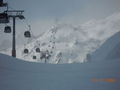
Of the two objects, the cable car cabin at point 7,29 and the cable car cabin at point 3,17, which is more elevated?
the cable car cabin at point 3,17

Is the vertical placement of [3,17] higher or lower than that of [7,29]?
higher

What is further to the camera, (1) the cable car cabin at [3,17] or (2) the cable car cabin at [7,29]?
(2) the cable car cabin at [7,29]

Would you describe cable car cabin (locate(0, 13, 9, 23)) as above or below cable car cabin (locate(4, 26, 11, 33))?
above

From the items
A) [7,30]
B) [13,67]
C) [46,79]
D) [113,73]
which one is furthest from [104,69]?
[7,30]

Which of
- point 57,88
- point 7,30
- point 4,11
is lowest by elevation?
point 57,88

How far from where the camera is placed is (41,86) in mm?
4801

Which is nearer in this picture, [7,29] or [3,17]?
[3,17]

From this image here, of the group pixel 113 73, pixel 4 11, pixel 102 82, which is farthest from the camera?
pixel 4 11

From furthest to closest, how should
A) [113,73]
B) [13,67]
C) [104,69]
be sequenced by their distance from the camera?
[13,67]
[104,69]
[113,73]

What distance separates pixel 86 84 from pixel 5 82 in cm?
194

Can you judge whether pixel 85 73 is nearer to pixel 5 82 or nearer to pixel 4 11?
pixel 5 82

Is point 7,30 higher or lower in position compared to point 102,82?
higher

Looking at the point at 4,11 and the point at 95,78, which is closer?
the point at 95,78

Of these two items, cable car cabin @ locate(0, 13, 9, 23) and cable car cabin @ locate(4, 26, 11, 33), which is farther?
cable car cabin @ locate(4, 26, 11, 33)
